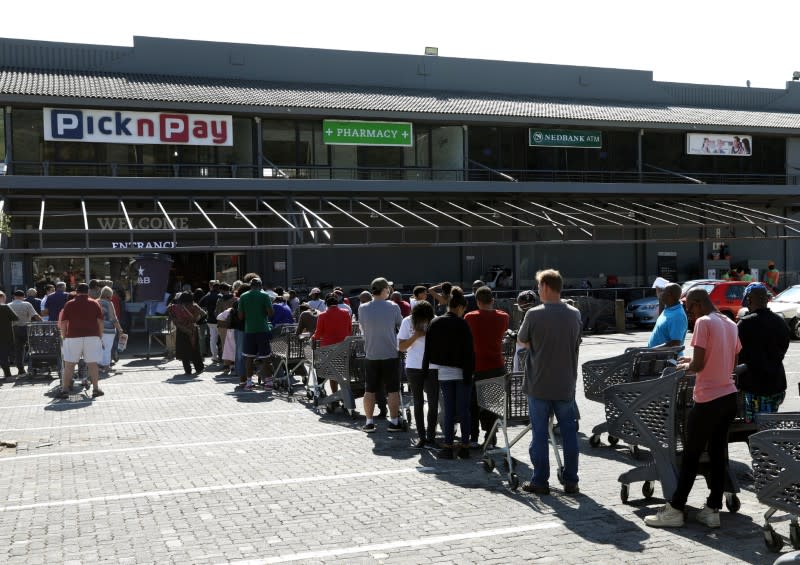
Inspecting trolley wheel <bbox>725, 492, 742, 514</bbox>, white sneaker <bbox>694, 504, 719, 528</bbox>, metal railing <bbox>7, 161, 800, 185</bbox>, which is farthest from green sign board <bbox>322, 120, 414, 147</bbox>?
white sneaker <bbox>694, 504, 719, 528</bbox>

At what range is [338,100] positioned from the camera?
3164 centimetres

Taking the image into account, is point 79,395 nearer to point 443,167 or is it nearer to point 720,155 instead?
point 443,167

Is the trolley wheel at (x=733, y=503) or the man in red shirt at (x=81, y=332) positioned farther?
the man in red shirt at (x=81, y=332)

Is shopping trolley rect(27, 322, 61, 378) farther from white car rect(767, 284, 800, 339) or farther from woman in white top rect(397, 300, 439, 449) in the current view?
white car rect(767, 284, 800, 339)

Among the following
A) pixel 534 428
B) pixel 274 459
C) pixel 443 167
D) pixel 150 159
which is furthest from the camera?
pixel 443 167

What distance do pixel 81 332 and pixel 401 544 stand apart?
9590 millimetres

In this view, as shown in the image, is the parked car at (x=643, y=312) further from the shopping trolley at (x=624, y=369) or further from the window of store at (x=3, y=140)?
the window of store at (x=3, y=140)

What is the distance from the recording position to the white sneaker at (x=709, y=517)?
6555 millimetres

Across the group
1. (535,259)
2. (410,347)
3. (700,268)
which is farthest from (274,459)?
(700,268)

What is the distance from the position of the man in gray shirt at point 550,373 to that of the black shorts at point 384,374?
3337mm

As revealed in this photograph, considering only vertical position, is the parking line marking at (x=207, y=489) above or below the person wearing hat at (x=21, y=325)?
below

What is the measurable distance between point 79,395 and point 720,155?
102 ft

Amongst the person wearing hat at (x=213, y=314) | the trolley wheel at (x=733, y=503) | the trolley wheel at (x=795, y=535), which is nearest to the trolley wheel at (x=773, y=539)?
the trolley wheel at (x=795, y=535)

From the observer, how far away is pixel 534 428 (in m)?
7.58
